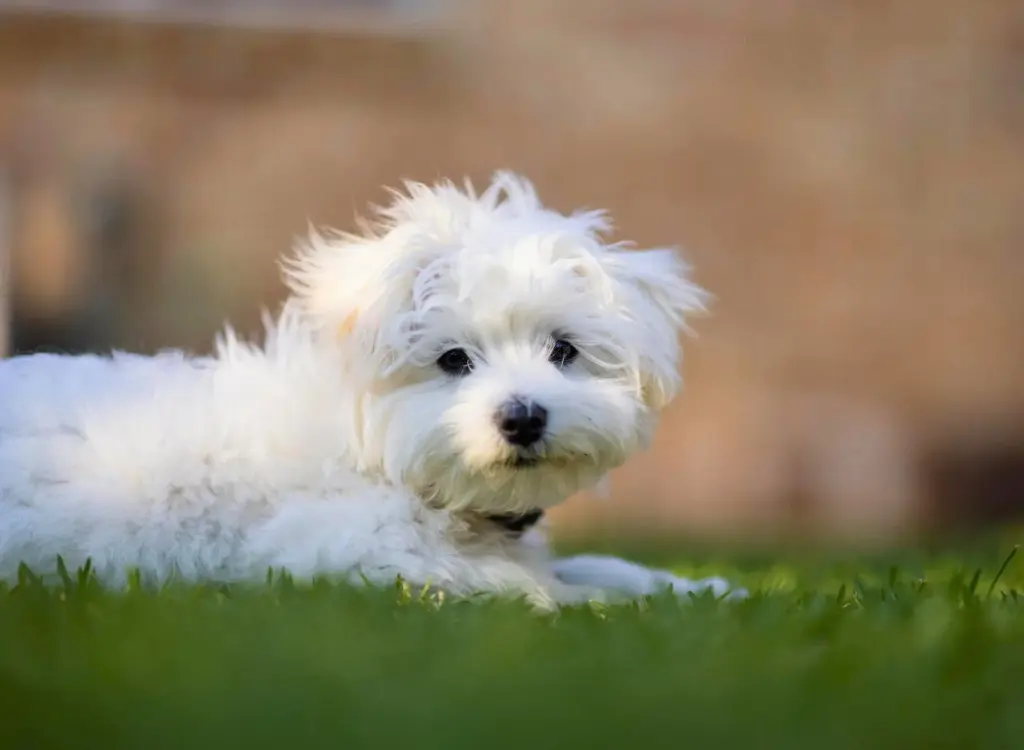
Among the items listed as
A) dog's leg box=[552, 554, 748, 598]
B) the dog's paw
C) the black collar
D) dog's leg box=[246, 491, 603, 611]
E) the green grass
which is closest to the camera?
the green grass

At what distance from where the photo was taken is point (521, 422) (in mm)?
2787

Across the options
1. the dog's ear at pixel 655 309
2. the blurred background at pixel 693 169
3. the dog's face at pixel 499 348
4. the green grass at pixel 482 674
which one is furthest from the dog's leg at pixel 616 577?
the blurred background at pixel 693 169

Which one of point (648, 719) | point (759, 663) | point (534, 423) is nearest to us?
point (648, 719)

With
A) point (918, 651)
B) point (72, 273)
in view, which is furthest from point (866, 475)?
point (918, 651)

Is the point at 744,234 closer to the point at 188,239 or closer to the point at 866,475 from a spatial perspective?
the point at 866,475

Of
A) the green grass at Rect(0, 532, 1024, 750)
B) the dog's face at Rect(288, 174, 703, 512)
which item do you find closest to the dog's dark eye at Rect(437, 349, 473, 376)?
the dog's face at Rect(288, 174, 703, 512)

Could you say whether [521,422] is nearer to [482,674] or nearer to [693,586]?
[693,586]

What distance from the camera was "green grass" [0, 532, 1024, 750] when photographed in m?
1.62

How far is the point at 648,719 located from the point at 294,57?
25.1 feet

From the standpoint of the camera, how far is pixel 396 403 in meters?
2.97

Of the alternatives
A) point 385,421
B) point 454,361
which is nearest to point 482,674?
point 385,421

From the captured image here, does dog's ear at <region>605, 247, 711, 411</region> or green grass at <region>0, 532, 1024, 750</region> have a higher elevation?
dog's ear at <region>605, 247, 711, 411</region>

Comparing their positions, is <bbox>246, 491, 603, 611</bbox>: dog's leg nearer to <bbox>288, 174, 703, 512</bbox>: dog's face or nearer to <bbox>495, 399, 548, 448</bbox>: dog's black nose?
<bbox>288, 174, 703, 512</bbox>: dog's face

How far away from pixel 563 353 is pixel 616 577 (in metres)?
0.66
